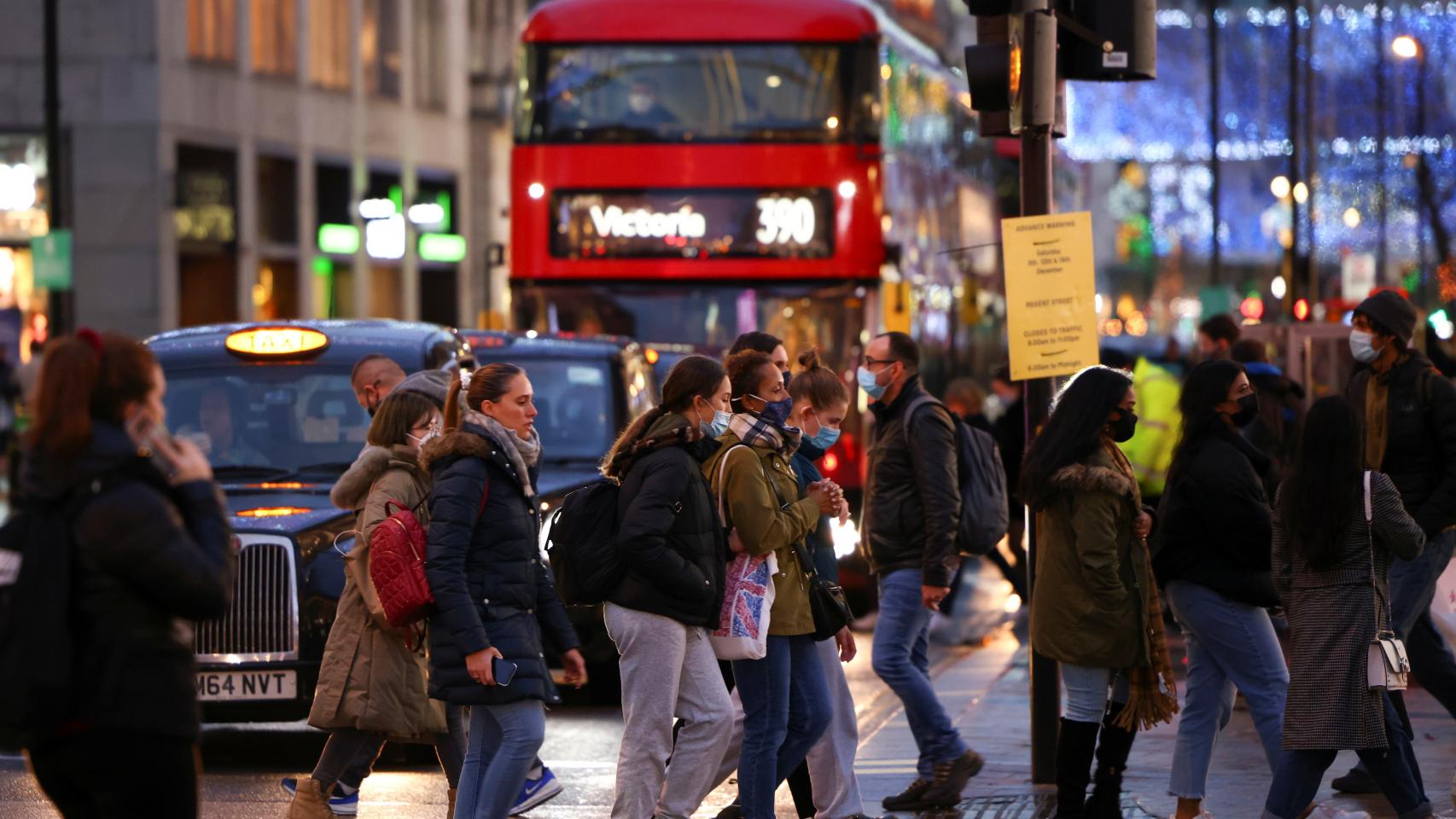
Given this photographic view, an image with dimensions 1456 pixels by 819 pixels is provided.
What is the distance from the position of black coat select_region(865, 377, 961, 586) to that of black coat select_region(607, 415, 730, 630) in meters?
1.68

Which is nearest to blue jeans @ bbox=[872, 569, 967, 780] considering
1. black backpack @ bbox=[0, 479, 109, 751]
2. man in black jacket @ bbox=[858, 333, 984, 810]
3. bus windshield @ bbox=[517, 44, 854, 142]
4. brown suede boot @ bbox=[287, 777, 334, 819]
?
man in black jacket @ bbox=[858, 333, 984, 810]

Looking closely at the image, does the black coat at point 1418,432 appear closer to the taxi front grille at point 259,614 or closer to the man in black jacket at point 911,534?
the man in black jacket at point 911,534

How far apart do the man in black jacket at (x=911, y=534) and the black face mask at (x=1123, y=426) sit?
1037mm

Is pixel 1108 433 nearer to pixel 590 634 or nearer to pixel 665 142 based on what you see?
pixel 590 634

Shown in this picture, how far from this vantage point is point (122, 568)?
5031mm

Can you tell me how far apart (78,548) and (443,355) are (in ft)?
21.7

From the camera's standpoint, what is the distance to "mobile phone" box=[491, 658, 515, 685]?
7.20 meters

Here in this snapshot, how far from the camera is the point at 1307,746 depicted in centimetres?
773

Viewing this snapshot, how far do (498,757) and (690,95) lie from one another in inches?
429

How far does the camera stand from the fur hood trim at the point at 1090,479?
795cm

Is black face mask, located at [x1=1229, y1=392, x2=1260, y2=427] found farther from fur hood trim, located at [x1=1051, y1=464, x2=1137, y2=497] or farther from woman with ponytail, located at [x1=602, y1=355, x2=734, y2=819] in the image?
woman with ponytail, located at [x1=602, y1=355, x2=734, y2=819]

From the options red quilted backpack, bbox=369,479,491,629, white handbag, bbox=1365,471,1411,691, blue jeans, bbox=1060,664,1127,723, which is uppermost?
red quilted backpack, bbox=369,479,491,629

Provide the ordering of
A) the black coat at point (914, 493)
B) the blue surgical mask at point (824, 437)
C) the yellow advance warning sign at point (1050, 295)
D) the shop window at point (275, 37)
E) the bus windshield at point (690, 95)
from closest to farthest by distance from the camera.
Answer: the blue surgical mask at point (824, 437) → the black coat at point (914, 493) → the yellow advance warning sign at point (1050, 295) → the bus windshield at point (690, 95) → the shop window at point (275, 37)

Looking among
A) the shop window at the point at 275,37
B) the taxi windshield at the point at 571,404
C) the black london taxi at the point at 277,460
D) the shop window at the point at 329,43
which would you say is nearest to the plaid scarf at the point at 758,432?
the black london taxi at the point at 277,460
